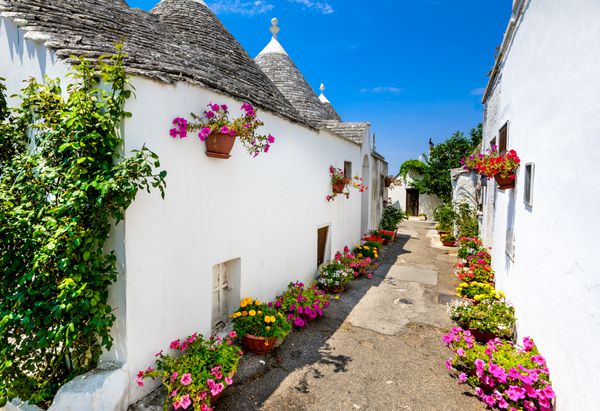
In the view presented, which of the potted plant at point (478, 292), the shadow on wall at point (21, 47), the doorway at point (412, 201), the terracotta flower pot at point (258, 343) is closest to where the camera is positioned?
the shadow on wall at point (21, 47)

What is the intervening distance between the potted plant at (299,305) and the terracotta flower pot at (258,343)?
0.88 metres

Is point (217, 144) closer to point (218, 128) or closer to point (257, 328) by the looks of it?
point (218, 128)

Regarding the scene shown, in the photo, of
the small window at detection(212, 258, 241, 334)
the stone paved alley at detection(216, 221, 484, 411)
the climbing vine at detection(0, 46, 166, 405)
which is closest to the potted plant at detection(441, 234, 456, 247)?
the stone paved alley at detection(216, 221, 484, 411)

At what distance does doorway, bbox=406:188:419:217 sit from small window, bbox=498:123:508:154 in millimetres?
20985

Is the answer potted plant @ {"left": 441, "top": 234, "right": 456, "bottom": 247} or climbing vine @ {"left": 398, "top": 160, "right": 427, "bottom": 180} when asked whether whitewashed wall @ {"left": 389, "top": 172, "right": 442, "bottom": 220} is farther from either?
potted plant @ {"left": 441, "top": 234, "right": 456, "bottom": 247}

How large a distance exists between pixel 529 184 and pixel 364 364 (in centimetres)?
372

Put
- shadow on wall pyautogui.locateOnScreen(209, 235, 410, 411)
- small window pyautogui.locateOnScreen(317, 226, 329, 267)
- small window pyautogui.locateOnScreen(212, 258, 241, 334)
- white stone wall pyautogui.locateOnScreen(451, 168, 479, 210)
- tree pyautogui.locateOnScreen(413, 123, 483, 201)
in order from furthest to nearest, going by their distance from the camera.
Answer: tree pyautogui.locateOnScreen(413, 123, 483, 201) → white stone wall pyautogui.locateOnScreen(451, 168, 479, 210) → small window pyautogui.locateOnScreen(317, 226, 329, 267) → small window pyautogui.locateOnScreen(212, 258, 241, 334) → shadow on wall pyautogui.locateOnScreen(209, 235, 410, 411)

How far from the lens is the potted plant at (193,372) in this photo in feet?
11.4

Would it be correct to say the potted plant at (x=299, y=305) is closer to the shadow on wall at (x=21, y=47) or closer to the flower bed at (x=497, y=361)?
the flower bed at (x=497, y=361)

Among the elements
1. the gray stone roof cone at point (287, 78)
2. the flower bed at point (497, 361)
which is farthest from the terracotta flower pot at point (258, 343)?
the gray stone roof cone at point (287, 78)

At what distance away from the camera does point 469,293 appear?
7289mm

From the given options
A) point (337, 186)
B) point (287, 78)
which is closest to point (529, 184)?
point (337, 186)

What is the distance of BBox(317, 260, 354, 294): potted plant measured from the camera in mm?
7953

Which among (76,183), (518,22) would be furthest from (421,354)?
(518,22)
